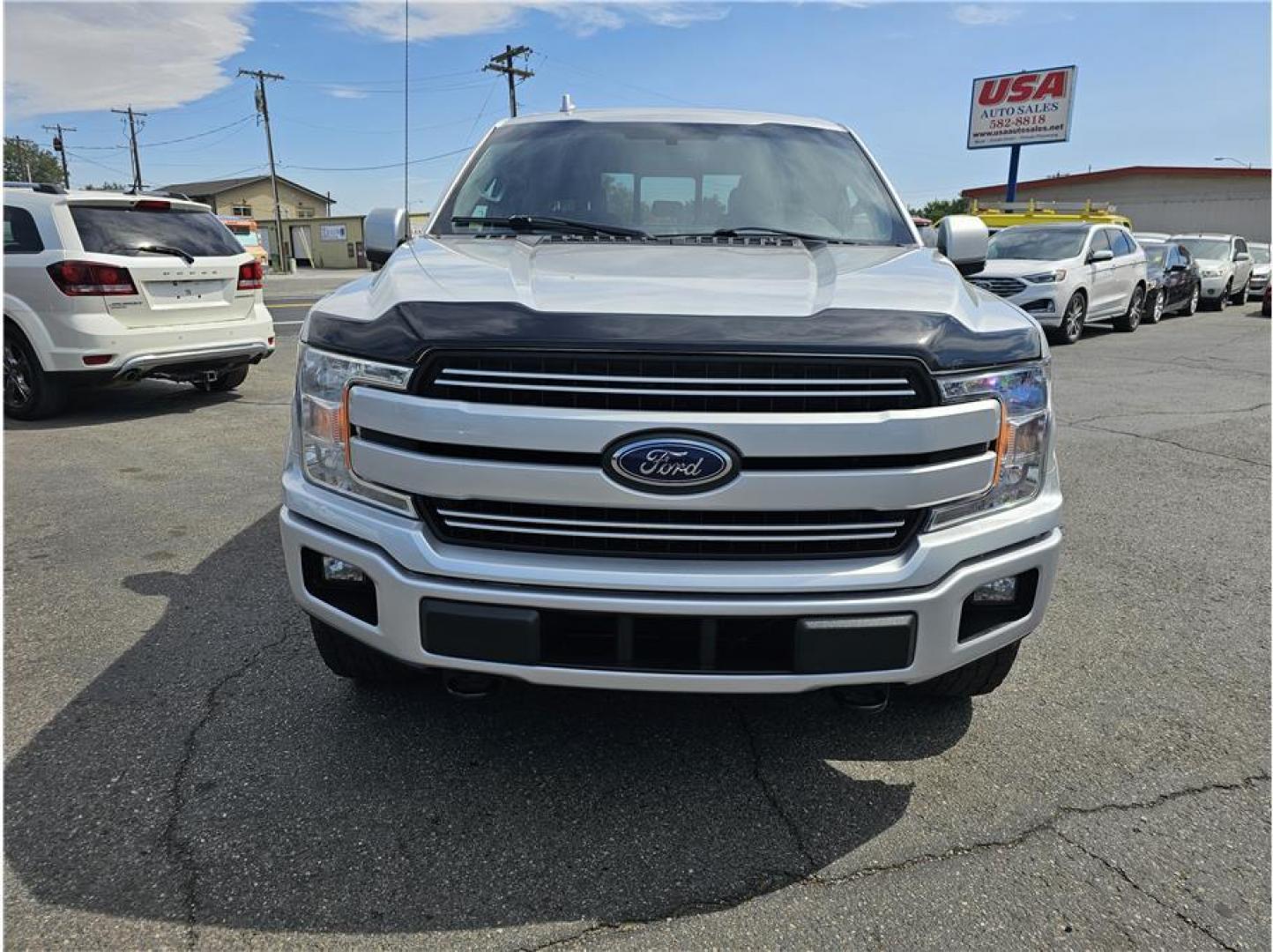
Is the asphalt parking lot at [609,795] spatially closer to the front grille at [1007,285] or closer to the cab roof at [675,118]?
the cab roof at [675,118]

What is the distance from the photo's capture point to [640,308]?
2037 mm

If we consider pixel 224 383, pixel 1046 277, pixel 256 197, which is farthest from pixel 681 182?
pixel 256 197

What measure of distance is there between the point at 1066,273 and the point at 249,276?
35.4ft

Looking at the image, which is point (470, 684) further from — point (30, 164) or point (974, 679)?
point (30, 164)

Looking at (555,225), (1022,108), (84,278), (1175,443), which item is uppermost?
(1022,108)

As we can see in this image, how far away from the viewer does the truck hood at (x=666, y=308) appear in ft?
6.49

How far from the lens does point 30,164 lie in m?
92.4

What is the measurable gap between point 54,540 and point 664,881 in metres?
3.78

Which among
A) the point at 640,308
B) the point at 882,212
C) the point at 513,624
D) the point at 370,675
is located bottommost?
the point at 370,675

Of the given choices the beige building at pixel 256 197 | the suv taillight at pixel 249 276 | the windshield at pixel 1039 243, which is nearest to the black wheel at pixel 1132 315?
the windshield at pixel 1039 243

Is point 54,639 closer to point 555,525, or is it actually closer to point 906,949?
point 555,525

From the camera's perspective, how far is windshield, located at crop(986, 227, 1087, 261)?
42.5 feet

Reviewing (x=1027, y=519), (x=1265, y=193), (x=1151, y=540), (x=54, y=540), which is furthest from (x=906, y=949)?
(x=1265, y=193)

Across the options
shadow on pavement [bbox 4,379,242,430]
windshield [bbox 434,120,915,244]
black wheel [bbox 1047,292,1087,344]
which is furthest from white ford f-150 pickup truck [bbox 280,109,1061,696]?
black wheel [bbox 1047,292,1087,344]
